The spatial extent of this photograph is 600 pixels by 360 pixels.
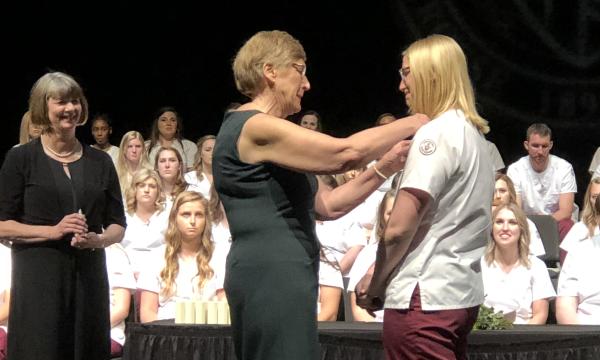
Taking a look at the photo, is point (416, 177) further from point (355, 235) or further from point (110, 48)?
point (110, 48)

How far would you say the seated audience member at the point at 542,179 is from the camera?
9.81 meters

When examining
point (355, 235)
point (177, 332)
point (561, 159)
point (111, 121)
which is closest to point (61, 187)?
point (177, 332)

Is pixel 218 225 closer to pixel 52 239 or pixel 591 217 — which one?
pixel 591 217

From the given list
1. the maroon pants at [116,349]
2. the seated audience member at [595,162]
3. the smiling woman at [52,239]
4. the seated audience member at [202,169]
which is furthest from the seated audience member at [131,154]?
the smiling woman at [52,239]

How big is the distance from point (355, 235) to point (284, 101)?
432cm

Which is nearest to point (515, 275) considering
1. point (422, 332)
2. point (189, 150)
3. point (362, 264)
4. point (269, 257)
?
point (362, 264)

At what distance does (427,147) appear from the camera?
10.7 ft

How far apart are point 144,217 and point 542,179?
3472 millimetres

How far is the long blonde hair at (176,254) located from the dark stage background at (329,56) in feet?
15.0

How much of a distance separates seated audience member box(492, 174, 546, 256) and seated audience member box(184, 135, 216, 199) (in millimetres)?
2312

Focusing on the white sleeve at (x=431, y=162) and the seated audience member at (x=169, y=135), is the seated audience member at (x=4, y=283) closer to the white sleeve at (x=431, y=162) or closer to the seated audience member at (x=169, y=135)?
the white sleeve at (x=431, y=162)

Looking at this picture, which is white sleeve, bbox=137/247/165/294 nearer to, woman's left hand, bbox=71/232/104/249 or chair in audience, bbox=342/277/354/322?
chair in audience, bbox=342/277/354/322

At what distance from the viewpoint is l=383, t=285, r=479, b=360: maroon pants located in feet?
10.7

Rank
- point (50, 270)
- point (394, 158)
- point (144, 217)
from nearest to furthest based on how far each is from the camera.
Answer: point (394, 158)
point (50, 270)
point (144, 217)
